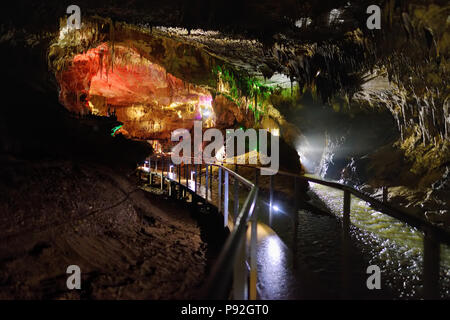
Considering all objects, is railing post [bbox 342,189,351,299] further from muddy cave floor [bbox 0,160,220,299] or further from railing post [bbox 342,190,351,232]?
muddy cave floor [bbox 0,160,220,299]

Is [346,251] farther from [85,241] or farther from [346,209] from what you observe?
[85,241]

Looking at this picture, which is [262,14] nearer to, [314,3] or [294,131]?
[314,3]

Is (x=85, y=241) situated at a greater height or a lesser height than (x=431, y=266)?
lesser

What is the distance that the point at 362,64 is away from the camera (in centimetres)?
668

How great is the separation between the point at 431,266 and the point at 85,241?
373cm

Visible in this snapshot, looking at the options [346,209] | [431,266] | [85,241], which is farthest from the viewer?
[85,241]

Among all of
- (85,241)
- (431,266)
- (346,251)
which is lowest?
(85,241)

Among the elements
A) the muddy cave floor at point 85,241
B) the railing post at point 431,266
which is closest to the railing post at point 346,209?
the railing post at point 431,266

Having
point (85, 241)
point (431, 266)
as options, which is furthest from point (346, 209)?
point (85, 241)

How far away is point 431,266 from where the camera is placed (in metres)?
1.25

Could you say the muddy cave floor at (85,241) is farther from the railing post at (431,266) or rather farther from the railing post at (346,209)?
the railing post at (431,266)

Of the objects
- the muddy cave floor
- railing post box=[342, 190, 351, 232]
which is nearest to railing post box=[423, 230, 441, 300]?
railing post box=[342, 190, 351, 232]

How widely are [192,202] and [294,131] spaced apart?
1154 centimetres

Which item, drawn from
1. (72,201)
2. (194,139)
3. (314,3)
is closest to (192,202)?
(72,201)
